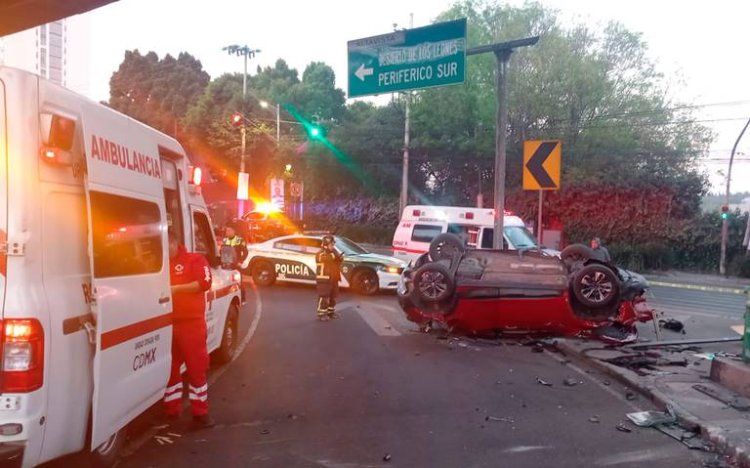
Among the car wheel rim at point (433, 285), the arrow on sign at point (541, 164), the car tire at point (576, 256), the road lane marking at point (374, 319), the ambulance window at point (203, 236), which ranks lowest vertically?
the road lane marking at point (374, 319)

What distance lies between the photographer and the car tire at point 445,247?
11.1 metres

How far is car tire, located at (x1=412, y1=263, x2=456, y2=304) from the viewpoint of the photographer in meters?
10.2

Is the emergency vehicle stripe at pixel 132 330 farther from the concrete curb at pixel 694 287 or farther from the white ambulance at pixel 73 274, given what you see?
the concrete curb at pixel 694 287

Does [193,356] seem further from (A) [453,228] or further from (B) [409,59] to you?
(A) [453,228]

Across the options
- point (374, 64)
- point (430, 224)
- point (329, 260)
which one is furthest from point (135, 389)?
point (430, 224)

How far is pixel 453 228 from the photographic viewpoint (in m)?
17.6

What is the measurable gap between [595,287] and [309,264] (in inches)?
348

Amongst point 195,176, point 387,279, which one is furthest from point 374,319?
point 195,176

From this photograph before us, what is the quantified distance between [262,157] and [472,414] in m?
46.8

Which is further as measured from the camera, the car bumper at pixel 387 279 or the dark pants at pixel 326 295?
the car bumper at pixel 387 279

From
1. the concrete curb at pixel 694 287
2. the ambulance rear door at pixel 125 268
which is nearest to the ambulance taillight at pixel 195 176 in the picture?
the ambulance rear door at pixel 125 268

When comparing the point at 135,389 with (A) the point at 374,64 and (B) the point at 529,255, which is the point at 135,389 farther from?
(A) the point at 374,64

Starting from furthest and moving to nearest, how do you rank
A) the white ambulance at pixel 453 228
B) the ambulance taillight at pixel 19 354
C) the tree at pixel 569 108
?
the tree at pixel 569 108
the white ambulance at pixel 453 228
the ambulance taillight at pixel 19 354

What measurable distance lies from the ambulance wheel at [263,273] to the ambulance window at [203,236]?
9.98m
